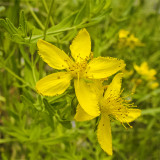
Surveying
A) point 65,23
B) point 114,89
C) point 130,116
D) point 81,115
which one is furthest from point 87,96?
point 65,23

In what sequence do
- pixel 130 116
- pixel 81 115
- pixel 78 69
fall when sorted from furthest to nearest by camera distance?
1. pixel 130 116
2. pixel 78 69
3. pixel 81 115

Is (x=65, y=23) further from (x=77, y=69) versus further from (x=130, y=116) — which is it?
(x=130, y=116)

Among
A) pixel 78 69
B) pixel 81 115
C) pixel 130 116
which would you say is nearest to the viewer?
pixel 81 115

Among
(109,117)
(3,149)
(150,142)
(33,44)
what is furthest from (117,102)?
(150,142)

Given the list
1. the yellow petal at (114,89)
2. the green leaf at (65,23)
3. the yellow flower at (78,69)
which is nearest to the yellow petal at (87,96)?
the yellow flower at (78,69)

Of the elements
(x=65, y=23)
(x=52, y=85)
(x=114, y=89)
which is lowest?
(x=114, y=89)

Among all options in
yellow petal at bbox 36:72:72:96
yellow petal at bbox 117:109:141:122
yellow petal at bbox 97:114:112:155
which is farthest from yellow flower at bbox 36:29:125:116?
yellow petal at bbox 117:109:141:122

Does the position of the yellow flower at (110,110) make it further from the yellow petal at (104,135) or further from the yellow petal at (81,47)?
the yellow petal at (81,47)
